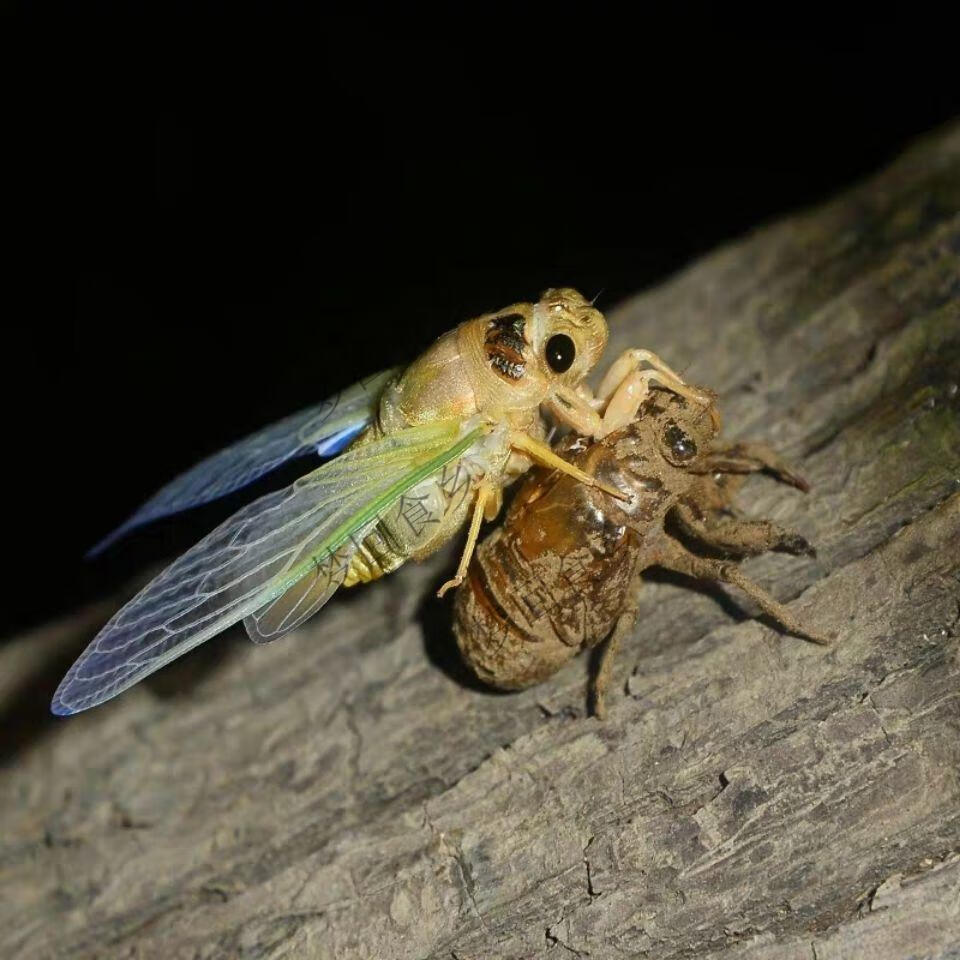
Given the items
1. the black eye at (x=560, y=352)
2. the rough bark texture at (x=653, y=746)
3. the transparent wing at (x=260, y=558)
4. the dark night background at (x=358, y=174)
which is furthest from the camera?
the dark night background at (x=358, y=174)

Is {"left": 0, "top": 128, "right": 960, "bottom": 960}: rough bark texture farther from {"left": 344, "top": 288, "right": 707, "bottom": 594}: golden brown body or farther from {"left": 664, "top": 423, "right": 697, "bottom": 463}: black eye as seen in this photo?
{"left": 344, "top": 288, "right": 707, "bottom": 594}: golden brown body

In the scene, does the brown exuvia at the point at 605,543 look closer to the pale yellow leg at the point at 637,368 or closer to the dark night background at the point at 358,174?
the pale yellow leg at the point at 637,368

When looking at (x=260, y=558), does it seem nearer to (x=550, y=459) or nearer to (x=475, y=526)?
(x=475, y=526)

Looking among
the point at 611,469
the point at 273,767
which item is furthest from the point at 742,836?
the point at 273,767

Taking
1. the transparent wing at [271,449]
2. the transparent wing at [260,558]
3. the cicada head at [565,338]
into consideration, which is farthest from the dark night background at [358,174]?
the transparent wing at [260,558]

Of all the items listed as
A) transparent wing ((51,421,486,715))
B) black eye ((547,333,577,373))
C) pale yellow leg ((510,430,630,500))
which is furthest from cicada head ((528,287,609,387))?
transparent wing ((51,421,486,715))

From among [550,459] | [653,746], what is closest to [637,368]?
[550,459]
